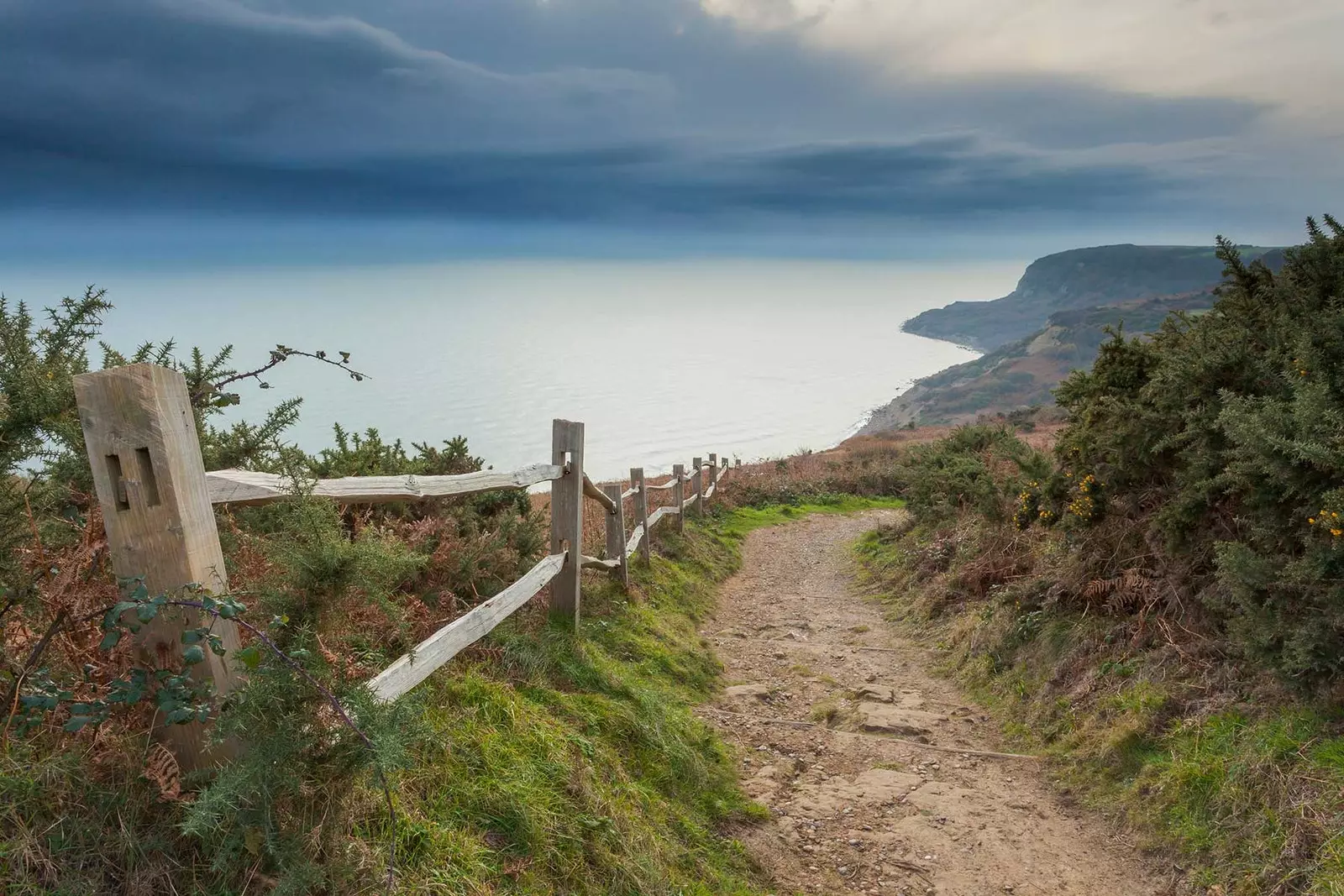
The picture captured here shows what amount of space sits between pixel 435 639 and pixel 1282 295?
637cm

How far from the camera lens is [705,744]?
18.1ft

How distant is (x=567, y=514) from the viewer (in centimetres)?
632

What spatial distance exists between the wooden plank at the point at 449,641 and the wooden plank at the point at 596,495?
161 cm

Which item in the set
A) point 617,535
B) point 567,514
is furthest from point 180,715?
point 617,535

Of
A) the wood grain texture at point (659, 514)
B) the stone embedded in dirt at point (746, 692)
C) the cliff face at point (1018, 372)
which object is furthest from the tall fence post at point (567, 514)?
the cliff face at point (1018, 372)

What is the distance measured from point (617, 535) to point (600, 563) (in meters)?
0.94

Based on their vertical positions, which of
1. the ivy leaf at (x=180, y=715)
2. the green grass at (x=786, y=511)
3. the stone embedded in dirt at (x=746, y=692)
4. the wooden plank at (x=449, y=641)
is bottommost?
the green grass at (x=786, y=511)

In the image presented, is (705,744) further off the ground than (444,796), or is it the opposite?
(444,796)

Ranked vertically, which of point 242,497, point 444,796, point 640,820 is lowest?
point 640,820

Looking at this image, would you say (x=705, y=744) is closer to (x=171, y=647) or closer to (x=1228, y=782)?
(x=1228, y=782)

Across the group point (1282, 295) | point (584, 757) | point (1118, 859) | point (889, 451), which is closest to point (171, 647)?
point (584, 757)

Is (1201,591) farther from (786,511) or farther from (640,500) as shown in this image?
A: (786,511)

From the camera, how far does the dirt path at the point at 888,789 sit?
4.43 metres

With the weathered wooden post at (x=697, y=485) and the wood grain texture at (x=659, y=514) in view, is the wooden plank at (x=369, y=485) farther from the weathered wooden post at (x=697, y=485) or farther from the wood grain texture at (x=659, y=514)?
the weathered wooden post at (x=697, y=485)
